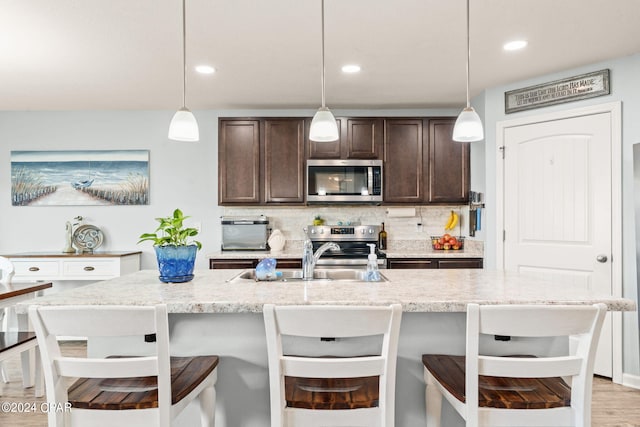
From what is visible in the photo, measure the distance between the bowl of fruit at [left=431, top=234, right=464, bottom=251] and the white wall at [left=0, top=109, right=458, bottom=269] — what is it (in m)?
1.34

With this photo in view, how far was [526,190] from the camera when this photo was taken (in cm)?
348

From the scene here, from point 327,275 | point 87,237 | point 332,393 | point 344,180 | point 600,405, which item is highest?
point 344,180

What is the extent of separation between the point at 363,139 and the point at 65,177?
127 inches

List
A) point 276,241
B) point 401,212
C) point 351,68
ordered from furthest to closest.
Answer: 1. point 401,212
2. point 276,241
3. point 351,68

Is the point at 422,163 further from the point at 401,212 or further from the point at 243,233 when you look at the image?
the point at 243,233

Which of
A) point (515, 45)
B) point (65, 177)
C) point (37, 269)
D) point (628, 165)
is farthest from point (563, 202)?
point (65, 177)

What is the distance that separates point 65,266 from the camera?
13.0ft

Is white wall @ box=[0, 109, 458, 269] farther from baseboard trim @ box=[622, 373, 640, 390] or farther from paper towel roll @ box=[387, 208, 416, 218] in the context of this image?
baseboard trim @ box=[622, 373, 640, 390]

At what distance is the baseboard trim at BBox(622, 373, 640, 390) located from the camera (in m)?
2.88

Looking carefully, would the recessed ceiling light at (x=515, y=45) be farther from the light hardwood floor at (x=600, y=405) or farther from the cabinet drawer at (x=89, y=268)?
the cabinet drawer at (x=89, y=268)

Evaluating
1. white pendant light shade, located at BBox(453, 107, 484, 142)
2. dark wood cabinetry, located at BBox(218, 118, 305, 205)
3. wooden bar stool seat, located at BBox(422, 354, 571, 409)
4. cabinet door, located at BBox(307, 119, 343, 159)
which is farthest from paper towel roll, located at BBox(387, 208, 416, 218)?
wooden bar stool seat, located at BBox(422, 354, 571, 409)

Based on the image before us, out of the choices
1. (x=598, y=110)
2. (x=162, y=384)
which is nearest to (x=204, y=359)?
(x=162, y=384)

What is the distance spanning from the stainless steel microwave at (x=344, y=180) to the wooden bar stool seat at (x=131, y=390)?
270cm

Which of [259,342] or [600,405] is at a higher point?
[259,342]
